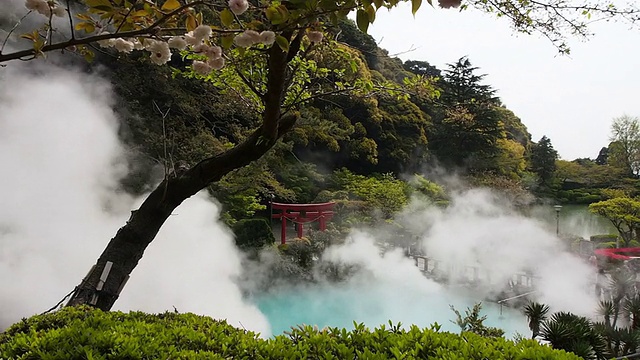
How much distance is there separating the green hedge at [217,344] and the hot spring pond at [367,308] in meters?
5.82

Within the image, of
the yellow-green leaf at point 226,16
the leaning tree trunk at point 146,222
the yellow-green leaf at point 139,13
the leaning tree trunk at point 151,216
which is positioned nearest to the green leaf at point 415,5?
the yellow-green leaf at point 226,16

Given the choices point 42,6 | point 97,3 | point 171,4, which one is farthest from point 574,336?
point 42,6

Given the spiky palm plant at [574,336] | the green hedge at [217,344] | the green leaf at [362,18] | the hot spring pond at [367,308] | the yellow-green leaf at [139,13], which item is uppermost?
the yellow-green leaf at [139,13]

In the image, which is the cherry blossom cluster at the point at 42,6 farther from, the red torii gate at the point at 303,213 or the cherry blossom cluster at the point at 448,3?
the red torii gate at the point at 303,213

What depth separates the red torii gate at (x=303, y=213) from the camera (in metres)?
10.3

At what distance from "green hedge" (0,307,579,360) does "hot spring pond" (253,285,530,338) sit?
5817 millimetres

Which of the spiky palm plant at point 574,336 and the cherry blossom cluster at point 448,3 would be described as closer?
the cherry blossom cluster at point 448,3

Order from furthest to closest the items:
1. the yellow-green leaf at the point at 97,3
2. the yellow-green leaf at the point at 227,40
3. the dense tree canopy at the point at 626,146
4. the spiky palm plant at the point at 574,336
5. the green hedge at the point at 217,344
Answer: the dense tree canopy at the point at 626,146, the spiky palm plant at the point at 574,336, the green hedge at the point at 217,344, the yellow-green leaf at the point at 227,40, the yellow-green leaf at the point at 97,3

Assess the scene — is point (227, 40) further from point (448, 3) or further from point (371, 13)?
point (448, 3)

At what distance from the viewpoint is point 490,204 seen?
49.0ft

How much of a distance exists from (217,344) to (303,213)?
8.69 m

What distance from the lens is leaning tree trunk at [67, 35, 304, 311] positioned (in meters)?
2.65

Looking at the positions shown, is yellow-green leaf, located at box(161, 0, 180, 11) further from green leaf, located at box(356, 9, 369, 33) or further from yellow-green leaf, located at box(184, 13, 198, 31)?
green leaf, located at box(356, 9, 369, 33)

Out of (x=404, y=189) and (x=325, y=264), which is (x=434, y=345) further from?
(x=404, y=189)
